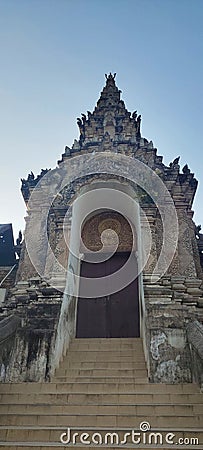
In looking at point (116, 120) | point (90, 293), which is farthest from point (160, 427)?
point (116, 120)

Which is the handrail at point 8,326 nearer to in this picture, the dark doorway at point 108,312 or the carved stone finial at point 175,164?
the dark doorway at point 108,312

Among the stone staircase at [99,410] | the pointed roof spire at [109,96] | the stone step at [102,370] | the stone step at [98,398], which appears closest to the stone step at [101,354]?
the stone step at [102,370]

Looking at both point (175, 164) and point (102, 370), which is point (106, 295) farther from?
point (175, 164)

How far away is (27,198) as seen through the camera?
37.3ft

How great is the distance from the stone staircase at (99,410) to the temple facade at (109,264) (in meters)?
0.34

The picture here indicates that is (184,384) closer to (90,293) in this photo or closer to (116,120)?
(90,293)

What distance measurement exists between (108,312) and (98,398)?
13.3 ft

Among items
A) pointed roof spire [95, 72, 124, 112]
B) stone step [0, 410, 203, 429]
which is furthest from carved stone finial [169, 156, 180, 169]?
stone step [0, 410, 203, 429]

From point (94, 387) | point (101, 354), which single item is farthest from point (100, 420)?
point (101, 354)

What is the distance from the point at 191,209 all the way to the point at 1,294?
6.88 meters

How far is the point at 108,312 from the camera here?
366 inches

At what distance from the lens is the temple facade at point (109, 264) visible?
20.0 feet

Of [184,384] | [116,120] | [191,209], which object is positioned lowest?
[184,384]

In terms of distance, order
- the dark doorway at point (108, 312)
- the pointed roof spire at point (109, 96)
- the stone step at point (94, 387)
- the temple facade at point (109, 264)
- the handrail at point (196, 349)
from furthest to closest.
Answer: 1. the pointed roof spire at point (109, 96)
2. the dark doorway at point (108, 312)
3. the temple facade at point (109, 264)
4. the stone step at point (94, 387)
5. the handrail at point (196, 349)
